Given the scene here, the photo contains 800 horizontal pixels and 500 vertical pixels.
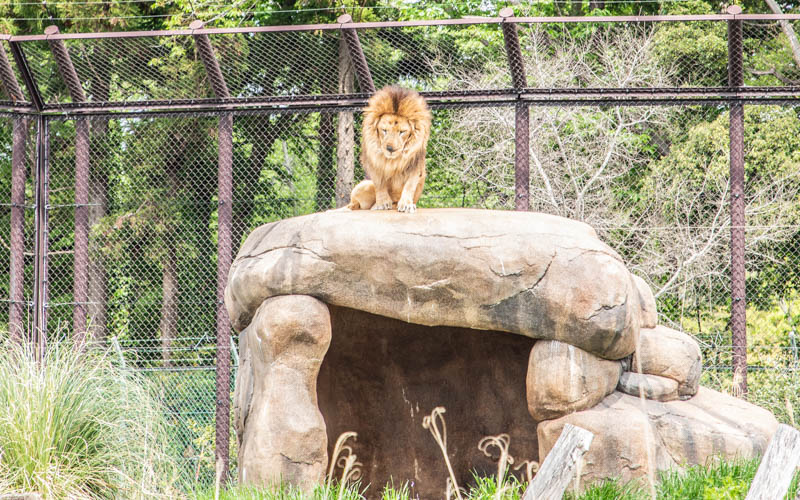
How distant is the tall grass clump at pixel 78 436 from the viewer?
504 cm

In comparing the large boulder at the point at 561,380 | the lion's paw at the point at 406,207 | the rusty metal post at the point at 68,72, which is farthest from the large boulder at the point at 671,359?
the rusty metal post at the point at 68,72

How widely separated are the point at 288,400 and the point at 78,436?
1.16 meters

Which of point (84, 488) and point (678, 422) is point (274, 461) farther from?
point (678, 422)

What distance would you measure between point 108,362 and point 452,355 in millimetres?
2435

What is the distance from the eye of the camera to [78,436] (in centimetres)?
529

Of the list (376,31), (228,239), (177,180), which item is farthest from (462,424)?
(177,180)

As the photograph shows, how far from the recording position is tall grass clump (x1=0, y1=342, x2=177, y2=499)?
5.04 metres

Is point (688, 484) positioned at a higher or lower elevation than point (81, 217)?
lower

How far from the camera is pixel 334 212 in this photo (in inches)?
236

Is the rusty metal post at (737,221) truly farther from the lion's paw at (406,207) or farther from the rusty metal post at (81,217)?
the rusty metal post at (81,217)

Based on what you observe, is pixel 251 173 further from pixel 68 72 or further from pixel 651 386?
pixel 651 386

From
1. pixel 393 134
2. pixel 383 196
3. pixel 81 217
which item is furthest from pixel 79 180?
pixel 393 134

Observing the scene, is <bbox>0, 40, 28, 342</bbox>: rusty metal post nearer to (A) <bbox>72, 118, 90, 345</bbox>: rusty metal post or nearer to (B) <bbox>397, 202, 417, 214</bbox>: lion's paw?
(A) <bbox>72, 118, 90, 345</bbox>: rusty metal post

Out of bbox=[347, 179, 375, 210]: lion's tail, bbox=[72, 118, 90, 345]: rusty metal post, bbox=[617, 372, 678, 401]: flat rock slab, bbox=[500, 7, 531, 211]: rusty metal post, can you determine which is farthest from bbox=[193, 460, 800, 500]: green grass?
bbox=[72, 118, 90, 345]: rusty metal post
